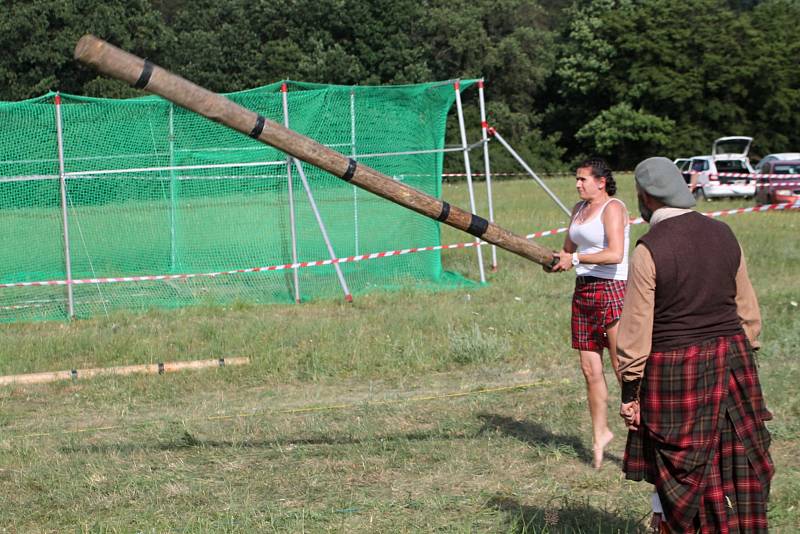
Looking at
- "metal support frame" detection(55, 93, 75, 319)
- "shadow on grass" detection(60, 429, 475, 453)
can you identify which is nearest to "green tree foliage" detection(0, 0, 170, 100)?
"metal support frame" detection(55, 93, 75, 319)

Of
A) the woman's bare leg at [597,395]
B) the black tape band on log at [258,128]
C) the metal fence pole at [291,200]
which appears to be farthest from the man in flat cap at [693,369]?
the metal fence pole at [291,200]

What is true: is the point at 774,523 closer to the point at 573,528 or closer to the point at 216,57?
the point at 573,528

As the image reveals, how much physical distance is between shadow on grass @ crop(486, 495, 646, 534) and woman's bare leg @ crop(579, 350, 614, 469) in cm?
90

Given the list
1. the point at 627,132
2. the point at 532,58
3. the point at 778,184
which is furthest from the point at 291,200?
the point at 532,58

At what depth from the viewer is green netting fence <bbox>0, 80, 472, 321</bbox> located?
12992 mm

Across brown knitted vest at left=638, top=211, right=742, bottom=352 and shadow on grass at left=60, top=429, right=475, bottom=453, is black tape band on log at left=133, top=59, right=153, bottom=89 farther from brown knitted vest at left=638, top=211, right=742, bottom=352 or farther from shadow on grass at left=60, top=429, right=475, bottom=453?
shadow on grass at left=60, top=429, right=475, bottom=453

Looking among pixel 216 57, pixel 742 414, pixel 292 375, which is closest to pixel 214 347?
pixel 292 375

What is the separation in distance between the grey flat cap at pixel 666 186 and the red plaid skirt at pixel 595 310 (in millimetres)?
2162

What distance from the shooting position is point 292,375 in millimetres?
8688

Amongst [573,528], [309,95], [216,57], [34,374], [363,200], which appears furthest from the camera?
[216,57]

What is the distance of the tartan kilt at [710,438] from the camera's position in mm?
3838

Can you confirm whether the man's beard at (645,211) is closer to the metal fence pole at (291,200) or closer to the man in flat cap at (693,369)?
the man in flat cap at (693,369)

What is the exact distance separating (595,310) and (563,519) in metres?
1.54

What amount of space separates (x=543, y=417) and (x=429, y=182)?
268 inches
